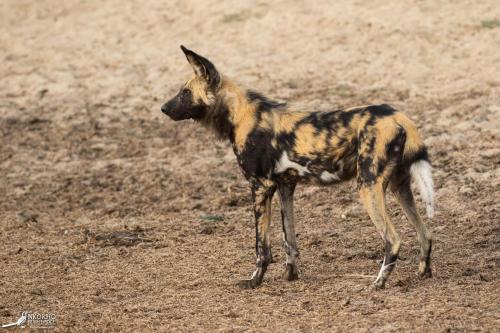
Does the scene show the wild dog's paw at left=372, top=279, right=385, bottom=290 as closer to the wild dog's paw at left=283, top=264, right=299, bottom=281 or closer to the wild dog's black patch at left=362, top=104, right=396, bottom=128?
the wild dog's paw at left=283, top=264, right=299, bottom=281

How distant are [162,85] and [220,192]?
11.1 ft

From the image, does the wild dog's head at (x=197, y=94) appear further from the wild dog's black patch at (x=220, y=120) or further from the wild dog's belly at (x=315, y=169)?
the wild dog's belly at (x=315, y=169)

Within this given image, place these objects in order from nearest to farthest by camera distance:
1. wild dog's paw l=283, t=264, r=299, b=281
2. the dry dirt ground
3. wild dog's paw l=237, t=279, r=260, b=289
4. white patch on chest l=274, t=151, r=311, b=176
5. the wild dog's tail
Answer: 1. the wild dog's tail
2. the dry dirt ground
3. white patch on chest l=274, t=151, r=311, b=176
4. wild dog's paw l=237, t=279, r=260, b=289
5. wild dog's paw l=283, t=264, r=299, b=281

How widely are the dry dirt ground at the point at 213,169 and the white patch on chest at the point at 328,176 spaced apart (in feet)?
2.29

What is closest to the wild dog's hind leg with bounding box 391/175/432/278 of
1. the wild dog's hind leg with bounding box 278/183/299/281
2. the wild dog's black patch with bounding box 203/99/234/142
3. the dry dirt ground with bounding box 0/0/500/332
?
the dry dirt ground with bounding box 0/0/500/332

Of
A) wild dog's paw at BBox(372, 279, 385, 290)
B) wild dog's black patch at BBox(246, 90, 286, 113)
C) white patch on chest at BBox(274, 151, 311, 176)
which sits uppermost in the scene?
wild dog's black patch at BBox(246, 90, 286, 113)

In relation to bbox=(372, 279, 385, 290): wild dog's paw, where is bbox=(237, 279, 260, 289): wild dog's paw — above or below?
below

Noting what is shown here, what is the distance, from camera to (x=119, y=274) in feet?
21.9

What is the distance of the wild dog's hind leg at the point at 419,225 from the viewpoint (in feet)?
19.4

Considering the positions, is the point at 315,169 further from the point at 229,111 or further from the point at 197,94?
the point at 197,94

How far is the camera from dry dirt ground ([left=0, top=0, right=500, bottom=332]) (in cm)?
570

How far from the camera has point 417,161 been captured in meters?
5.62

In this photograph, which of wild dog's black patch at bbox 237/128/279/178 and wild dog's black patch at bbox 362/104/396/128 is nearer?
wild dog's black patch at bbox 362/104/396/128

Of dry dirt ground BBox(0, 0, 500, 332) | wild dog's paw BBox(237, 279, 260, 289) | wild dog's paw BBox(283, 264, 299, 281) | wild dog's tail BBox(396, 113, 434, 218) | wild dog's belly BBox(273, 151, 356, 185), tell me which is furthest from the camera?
wild dog's paw BBox(283, 264, 299, 281)
